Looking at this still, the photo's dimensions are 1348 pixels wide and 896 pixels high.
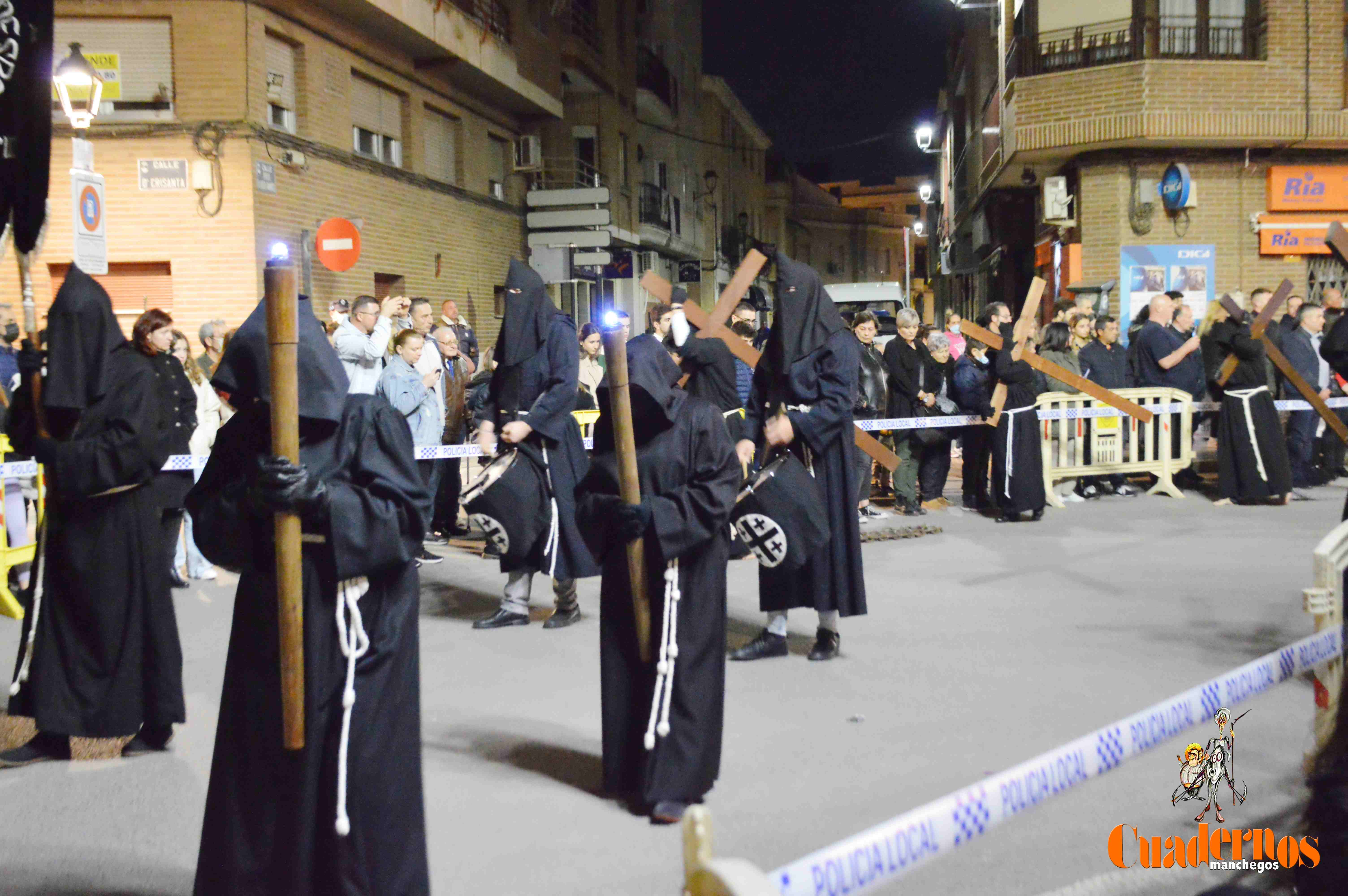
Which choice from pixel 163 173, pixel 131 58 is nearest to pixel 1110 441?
pixel 163 173

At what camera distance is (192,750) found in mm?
5141

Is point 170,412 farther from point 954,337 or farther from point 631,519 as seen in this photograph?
point 954,337

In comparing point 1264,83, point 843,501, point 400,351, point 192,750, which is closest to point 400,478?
point 192,750

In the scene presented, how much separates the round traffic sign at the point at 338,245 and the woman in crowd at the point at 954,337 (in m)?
7.74

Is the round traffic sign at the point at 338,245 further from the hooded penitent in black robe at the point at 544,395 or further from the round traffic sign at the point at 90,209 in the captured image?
the hooded penitent in black robe at the point at 544,395

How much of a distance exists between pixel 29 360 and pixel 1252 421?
10438mm

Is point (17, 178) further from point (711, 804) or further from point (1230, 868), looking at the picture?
point (1230, 868)

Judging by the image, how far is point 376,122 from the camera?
1919 centimetres

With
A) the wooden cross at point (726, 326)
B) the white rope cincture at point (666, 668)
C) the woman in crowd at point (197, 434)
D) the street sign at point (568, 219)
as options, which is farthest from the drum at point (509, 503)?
the street sign at point (568, 219)

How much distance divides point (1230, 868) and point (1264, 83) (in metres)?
16.8

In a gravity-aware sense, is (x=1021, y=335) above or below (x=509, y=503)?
above

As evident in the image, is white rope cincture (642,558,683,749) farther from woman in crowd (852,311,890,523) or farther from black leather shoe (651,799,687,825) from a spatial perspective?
woman in crowd (852,311,890,523)

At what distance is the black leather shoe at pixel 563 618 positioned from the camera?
7367 millimetres

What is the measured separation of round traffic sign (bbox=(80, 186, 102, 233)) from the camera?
842cm
